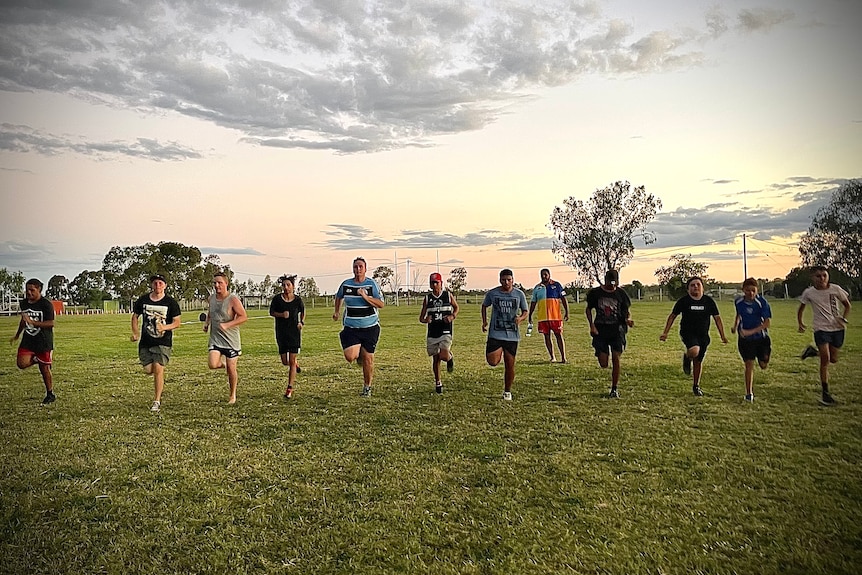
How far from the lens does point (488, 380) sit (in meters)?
13.1

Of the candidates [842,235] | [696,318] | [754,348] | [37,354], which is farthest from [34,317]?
[842,235]

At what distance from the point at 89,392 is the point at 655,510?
10476mm

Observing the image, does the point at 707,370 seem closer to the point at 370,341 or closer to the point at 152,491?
the point at 370,341

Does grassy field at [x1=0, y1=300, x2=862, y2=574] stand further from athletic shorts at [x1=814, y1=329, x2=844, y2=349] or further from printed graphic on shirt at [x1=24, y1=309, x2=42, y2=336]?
printed graphic on shirt at [x1=24, y1=309, x2=42, y2=336]

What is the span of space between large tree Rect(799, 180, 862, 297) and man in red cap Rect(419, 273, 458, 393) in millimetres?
6188

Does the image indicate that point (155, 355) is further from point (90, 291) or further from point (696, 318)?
point (90, 291)

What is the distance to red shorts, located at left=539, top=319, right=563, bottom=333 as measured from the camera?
608 inches

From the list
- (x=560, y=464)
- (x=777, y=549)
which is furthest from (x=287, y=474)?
(x=777, y=549)

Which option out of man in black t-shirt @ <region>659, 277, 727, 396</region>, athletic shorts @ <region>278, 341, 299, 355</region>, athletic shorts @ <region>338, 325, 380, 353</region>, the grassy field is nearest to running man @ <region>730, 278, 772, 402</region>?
man in black t-shirt @ <region>659, 277, 727, 396</region>

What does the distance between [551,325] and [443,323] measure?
14.7 feet

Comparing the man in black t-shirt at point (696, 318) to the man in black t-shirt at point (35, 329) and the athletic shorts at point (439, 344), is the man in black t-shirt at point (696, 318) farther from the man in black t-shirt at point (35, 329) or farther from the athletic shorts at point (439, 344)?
the man in black t-shirt at point (35, 329)

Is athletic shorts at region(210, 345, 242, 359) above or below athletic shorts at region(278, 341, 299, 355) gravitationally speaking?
above

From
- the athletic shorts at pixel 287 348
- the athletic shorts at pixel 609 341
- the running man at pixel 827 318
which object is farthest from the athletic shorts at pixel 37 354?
the running man at pixel 827 318

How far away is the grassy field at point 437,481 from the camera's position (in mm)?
4715
